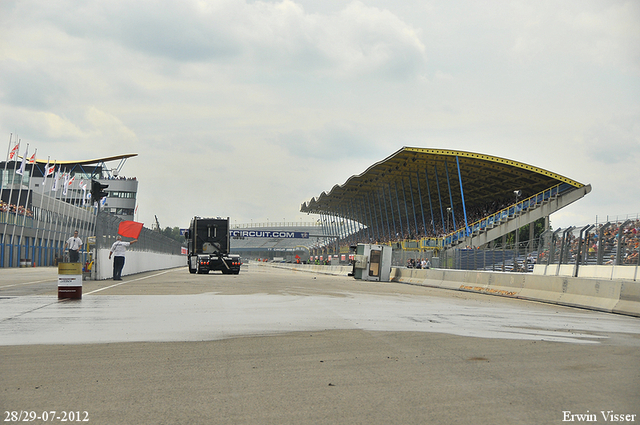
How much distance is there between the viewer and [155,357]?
7297 millimetres

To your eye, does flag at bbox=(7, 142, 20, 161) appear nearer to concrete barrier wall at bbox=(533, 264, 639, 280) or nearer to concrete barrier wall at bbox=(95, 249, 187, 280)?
concrete barrier wall at bbox=(95, 249, 187, 280)

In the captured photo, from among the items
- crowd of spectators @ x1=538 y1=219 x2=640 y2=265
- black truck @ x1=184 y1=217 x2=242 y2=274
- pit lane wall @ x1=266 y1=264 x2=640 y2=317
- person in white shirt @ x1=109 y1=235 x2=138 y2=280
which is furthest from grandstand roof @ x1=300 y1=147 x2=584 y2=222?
person in white shirt @ x1=109 y1=235 x2=138 y2=280

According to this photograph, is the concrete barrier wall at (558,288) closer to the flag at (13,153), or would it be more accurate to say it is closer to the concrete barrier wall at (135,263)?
the concrete barrier wall at (135,263)

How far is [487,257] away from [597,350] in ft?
79.0

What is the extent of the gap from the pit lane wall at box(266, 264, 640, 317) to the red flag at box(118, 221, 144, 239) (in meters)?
15.0

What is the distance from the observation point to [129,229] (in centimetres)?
3206

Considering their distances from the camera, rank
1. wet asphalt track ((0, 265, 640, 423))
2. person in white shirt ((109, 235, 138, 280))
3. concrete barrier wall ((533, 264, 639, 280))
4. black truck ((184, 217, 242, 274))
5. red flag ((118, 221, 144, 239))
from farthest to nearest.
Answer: black truck ((184, 217, 242, 274)) < red flag ((118, 221, 144, 239)) < person in white shirt ((109, 235, 138, 280)) < concrete barrier wall ((533, 264, 639, 280)) < wet asphalt track ((0, 265, 640, 423))

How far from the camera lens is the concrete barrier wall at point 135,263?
2691cm

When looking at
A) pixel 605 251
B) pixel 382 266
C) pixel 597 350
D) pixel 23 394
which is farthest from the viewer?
pixel 382 266

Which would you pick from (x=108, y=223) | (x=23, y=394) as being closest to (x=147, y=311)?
(x=23, y=394)

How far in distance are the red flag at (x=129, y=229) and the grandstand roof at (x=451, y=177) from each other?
3128cm

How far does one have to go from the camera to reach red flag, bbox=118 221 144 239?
3105 centimetres

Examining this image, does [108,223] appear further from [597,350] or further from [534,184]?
[534,184]

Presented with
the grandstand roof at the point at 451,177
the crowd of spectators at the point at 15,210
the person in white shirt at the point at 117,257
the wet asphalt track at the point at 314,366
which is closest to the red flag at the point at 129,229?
the person in white shirt at the point at 117,257
